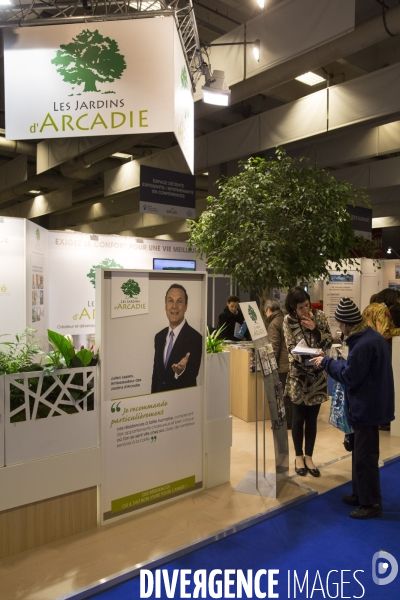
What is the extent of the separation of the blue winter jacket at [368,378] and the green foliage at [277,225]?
201 centimetres

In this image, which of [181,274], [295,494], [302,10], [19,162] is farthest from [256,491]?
[19,162]

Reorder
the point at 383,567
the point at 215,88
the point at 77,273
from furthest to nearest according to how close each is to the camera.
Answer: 1. the point at 77,273
2. the point at 215,88
3. the point at 383,567

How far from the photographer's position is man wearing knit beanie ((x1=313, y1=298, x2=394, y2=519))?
3.24 meters

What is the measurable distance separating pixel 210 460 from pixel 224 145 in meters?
6.23

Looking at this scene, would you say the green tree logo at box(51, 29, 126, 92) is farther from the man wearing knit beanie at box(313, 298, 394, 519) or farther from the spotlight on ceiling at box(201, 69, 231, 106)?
the spotlight on ceiling at box(201, 69, 231, 106)

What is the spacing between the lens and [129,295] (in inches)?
130

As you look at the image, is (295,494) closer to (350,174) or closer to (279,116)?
(279,116)

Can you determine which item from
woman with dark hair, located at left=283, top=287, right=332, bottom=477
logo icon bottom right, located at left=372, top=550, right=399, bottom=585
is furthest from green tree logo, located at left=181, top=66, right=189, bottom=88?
logo icon bottom right, located at left=372, top=550, right=399, bottom=585

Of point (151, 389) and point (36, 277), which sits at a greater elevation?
point (36, 277)

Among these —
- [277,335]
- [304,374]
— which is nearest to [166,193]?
[277,335]

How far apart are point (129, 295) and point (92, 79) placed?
4.52 feet

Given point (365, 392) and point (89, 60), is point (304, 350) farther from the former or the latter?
point (89, 60)

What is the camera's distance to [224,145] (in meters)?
8.73

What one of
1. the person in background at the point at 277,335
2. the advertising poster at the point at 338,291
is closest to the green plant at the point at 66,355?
the person in background at the point at 277,335
